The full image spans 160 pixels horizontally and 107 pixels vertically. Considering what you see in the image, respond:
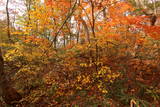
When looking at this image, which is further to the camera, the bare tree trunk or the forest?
the forest

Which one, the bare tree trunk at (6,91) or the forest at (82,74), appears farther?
the forest at (82,74)

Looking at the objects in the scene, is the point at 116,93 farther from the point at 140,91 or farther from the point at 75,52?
the point at 75,52

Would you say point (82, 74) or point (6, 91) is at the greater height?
point (82, 74)

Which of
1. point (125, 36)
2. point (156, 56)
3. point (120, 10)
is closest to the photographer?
point (156, 56)

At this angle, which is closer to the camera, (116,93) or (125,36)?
(116,93)

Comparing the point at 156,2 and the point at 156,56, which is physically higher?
the point at 156,2

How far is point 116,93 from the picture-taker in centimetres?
428

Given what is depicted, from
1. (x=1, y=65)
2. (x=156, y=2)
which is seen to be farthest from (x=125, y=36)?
(x=1, y=65)

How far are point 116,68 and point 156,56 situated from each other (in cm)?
203

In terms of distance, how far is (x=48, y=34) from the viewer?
24.1 ft

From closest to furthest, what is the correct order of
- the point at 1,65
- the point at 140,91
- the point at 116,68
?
the point at 1,65, the point at 140,91, the point at 116,68

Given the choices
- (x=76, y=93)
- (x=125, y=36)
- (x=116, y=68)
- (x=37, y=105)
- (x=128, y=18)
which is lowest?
(x=37, y=105)

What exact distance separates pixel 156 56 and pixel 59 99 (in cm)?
523

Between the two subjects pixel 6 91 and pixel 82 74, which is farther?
pixel 82 74
